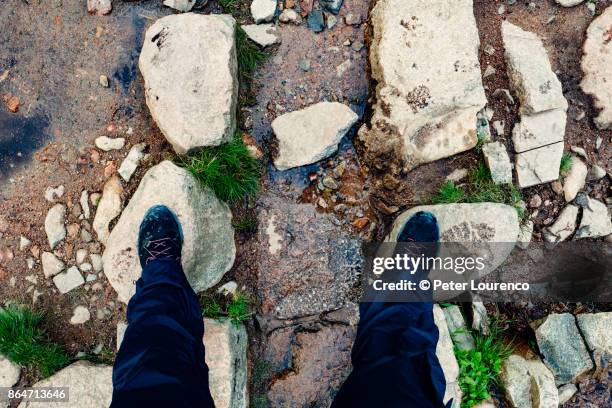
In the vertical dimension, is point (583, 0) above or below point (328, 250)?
above

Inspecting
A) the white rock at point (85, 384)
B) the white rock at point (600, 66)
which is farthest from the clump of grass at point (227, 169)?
the white rock at point (600, 66)

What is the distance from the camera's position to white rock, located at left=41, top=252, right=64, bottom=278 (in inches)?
126

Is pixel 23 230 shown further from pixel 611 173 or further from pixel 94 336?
pixel 611 173

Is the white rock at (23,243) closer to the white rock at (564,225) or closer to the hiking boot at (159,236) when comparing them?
the hiking boot at (159,236)

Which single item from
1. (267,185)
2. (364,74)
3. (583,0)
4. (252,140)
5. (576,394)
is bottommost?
(576,394)

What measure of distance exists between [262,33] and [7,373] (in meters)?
2.93

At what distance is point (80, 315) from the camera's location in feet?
10.5

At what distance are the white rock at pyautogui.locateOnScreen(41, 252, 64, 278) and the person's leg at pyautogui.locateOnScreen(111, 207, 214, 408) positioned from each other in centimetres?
70

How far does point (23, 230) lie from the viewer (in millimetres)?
3219

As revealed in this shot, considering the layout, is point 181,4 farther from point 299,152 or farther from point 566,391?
point 566,391

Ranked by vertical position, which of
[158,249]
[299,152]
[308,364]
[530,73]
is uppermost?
[530,73]

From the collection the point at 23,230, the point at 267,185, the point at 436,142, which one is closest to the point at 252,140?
the point at 267,185

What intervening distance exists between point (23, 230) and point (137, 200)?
877mm

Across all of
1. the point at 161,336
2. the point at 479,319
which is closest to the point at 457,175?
the point at 479,319
